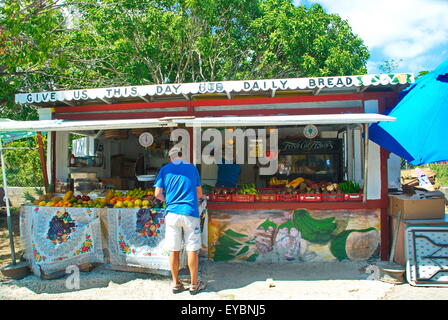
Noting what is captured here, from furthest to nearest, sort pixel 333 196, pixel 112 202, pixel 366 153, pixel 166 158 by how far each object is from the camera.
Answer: pixel 166 158 → pixel 333 196 → pixel 112 202 → pixel 366 153

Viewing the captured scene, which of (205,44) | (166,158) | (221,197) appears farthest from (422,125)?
(205,44)

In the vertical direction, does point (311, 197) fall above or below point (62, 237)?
above

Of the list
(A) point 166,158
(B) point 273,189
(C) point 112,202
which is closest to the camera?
(C) point 112,202

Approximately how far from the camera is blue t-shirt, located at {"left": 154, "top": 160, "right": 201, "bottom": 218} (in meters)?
4.19

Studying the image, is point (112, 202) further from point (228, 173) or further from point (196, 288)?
point (228, 173)

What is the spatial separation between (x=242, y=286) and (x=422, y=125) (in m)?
3.25

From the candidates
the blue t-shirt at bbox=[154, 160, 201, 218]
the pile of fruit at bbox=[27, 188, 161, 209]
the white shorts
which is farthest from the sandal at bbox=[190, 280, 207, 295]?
the pile of fruit at bbox=[27, 188, 161, 209]

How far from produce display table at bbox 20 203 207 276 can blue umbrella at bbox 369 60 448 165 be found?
336 cm

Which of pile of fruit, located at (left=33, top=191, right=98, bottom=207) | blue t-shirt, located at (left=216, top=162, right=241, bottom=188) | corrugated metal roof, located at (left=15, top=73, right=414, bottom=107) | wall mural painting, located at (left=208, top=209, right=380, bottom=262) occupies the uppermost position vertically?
corrugated metal roof, located at (left=15, top=73, right=414, bottom=107)

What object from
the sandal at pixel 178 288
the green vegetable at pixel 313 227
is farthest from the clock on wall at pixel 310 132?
the sandal at pixel 178 288

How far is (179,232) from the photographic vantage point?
4.26 metres

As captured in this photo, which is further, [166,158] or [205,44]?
[205,44]

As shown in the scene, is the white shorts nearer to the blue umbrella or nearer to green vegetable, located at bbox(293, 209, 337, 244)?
green vegetable, located at bbox(293, 209, 337, 244)
